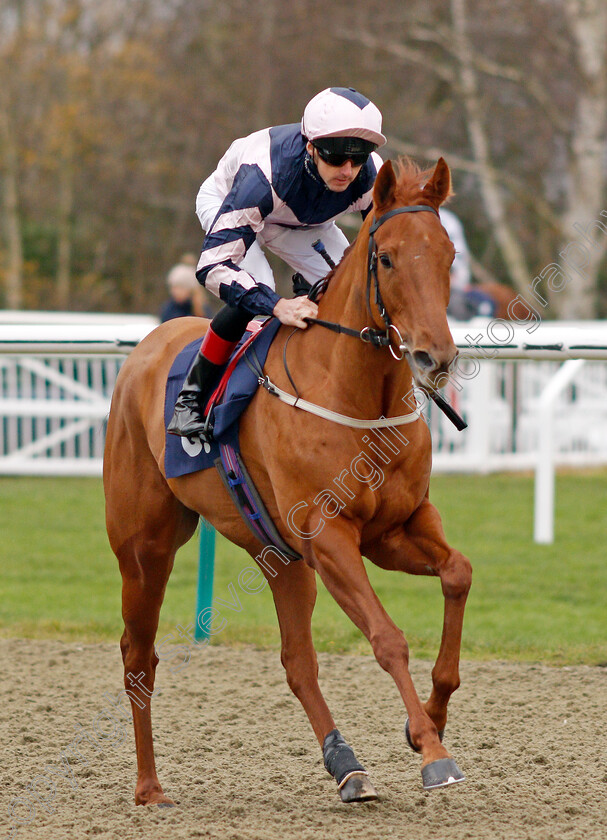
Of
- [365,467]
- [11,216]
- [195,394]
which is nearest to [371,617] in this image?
[365,467]

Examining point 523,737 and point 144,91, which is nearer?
point 523,737

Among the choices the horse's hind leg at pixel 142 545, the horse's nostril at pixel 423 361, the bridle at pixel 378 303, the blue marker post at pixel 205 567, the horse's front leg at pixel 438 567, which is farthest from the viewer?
the blue marker post at pixel 205 567

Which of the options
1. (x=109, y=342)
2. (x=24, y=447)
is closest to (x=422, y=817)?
(x=109, y=342)

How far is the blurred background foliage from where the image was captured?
18922 millimetres

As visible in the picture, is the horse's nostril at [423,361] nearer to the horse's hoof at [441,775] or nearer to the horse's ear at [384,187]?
the horse's ear at [384,187]

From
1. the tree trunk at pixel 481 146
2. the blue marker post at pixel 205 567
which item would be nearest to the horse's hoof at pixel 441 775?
the blue marker post at pixel 205 567

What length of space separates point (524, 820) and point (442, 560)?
33.9 inches

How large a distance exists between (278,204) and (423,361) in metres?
1.02

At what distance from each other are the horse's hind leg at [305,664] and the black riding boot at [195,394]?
67cm

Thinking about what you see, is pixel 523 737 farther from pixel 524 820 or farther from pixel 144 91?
pixel 144 91

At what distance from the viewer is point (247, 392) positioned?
3.81 m

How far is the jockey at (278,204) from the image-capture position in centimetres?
354

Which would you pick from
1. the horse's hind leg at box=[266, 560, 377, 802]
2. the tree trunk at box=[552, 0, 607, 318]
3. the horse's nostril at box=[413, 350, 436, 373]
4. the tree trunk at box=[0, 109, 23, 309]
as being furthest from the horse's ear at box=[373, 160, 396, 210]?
the tree trunk at box=[0, 109, 23, 309]

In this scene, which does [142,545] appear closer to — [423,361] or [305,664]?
[305,664]
